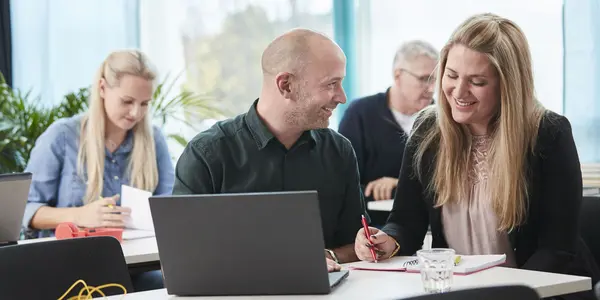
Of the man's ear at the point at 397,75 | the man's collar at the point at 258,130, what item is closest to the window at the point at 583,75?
the man's ear at the point at 397,75

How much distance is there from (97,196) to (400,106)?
Answer: 166 cm

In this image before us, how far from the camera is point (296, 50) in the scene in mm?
2654

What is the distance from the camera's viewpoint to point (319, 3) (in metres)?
6.04

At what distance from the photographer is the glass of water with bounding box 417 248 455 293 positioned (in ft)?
6.39

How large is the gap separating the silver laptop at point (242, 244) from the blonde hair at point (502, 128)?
78 cm

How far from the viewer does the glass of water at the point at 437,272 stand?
1.95m

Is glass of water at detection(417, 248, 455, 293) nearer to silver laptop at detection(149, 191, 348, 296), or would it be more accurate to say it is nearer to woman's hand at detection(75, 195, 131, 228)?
silver laptop at detection(149, 191, 348, 296)

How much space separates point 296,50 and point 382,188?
1778mm

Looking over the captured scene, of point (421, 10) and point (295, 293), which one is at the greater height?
point (421, 10)

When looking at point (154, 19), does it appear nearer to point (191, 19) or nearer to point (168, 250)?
point (191, 19)

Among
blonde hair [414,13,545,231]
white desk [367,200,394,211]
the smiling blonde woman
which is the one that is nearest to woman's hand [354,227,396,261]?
the smiling blonde woman

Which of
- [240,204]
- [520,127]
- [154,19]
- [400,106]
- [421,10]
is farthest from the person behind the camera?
[154,19]

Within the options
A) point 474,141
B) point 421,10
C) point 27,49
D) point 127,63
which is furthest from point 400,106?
point 27,49

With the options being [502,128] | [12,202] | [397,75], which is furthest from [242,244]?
[397,75]
